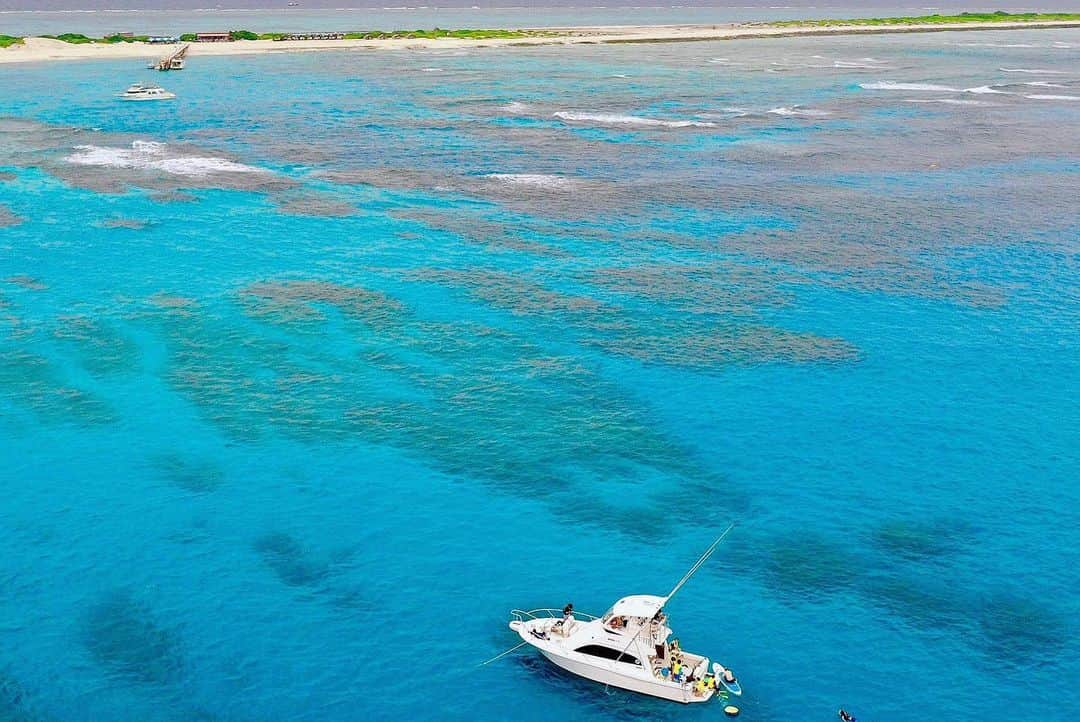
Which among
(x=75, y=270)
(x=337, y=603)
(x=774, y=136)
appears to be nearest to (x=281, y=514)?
(x=337, y=603)

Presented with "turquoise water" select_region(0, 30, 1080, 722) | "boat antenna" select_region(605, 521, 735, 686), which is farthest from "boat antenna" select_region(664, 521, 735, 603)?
"turquoise water" select_region(0, 30, 1080, 722)

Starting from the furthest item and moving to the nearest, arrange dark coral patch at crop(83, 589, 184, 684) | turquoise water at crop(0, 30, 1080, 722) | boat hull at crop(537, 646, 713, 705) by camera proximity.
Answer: turquoise water at crop(0, 30, 1080, 722) < dark coral patch at crop(83, 589, 184, 684) < boat hull at crop(537, 646, 713, 705)

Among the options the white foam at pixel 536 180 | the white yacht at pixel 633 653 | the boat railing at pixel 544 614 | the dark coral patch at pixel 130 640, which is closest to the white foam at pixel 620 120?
the white foam at pixel 536 180

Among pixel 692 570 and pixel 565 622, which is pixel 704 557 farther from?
pixel 565 622

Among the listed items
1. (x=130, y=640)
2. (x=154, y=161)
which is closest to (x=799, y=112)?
(x=154, y=161)

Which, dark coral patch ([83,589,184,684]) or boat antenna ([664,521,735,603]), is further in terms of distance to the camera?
boat antenna ([664,521,735,603])

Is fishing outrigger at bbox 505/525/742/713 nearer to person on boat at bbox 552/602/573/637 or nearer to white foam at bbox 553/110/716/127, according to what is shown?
person on boat at bbox 552/602/573/637

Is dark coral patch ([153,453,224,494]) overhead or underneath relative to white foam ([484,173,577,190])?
underneath

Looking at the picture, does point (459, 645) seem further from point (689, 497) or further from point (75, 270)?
point (75, 270)
